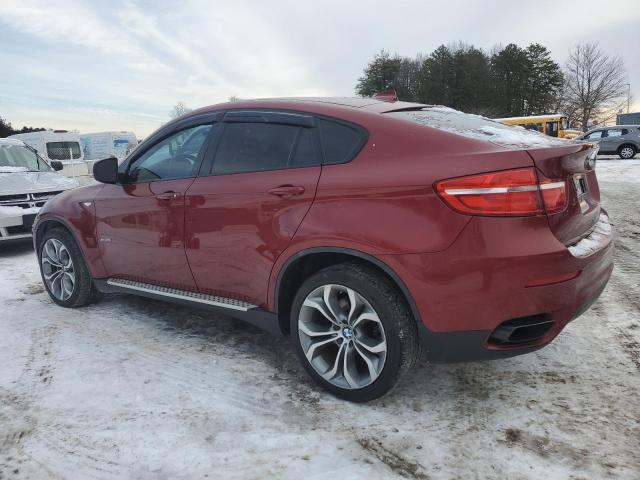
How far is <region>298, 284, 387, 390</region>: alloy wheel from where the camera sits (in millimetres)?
2600

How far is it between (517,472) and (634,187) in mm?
11584

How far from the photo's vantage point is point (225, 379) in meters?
3.04

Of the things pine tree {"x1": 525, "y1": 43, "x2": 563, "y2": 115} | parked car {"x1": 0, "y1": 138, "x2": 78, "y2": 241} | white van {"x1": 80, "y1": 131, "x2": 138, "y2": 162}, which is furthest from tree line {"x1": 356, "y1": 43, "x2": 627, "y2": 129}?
parked car {"x1": 0, "y1": 138, "x2": 78, "y2": 241}

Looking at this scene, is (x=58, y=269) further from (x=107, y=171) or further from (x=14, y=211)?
(x=14, y=211)

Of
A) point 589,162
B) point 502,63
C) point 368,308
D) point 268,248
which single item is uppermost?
point 502,63

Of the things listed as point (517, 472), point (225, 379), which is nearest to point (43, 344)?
point (225, 379)

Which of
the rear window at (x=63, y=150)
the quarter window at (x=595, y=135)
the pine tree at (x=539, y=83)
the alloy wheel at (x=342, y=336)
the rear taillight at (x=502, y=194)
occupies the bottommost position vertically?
the alloy wheel at (x=342, y=336)

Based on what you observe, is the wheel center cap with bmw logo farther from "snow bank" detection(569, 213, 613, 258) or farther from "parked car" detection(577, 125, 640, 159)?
"parked car" detection(577, 125, 640, 159)

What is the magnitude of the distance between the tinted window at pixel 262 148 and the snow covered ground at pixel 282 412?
48.7 inches

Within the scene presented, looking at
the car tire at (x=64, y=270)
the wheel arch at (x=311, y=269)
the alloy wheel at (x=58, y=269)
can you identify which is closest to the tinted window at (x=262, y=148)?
the wheel arch at (x=311, y=269)

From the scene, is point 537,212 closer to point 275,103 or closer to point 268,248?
point 268,248

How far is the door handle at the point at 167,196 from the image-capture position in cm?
340

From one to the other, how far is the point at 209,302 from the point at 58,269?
6.81 ft

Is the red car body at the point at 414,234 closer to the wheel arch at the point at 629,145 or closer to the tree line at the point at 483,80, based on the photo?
the wheel arch at the point at 629,145
